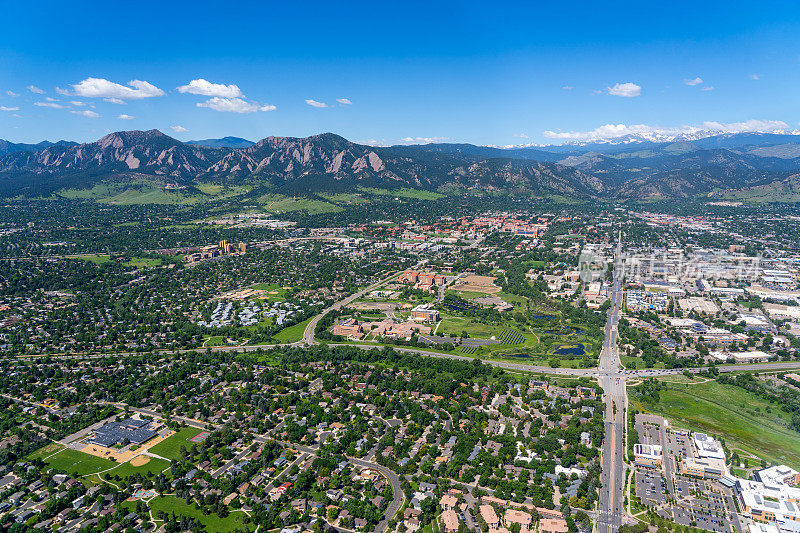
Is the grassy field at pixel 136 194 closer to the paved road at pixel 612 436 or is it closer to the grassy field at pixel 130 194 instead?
the grassy field at pixel 130 194

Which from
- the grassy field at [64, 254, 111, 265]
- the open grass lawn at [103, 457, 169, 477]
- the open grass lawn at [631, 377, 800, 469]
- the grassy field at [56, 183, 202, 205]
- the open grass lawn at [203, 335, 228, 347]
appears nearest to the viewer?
the open grass lawn at [103, 457, 169, 477]

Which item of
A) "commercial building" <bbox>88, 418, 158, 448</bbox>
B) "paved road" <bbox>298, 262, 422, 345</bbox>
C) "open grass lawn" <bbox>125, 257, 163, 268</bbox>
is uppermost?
"open grass lawn" <bbox>125, 257, 163, 268</bbox>

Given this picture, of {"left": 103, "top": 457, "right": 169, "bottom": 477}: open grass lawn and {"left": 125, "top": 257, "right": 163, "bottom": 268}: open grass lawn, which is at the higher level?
{"left": 125, "top": 257, "right": 163, "bottom": 268}: open grass lawn

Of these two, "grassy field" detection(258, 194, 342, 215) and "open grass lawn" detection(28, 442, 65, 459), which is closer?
"open grass lawn" detection(28, 442, 65, 459)

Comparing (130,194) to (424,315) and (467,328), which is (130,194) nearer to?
(424,315)

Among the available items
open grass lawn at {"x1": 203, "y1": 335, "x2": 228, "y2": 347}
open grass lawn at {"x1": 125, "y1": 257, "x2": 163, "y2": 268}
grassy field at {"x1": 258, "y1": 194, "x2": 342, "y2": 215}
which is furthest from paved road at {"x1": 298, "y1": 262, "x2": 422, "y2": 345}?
grassy field at {"x1": 258, "y1": 194, "x2": 342, "y2": 215}

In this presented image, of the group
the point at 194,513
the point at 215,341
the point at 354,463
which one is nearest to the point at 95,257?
the point at 215,341

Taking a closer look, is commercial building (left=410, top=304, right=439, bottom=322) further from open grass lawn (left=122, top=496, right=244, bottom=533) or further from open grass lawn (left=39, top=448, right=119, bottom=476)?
open grass lawn (left=39, top=448, right=119, bottom=476)
